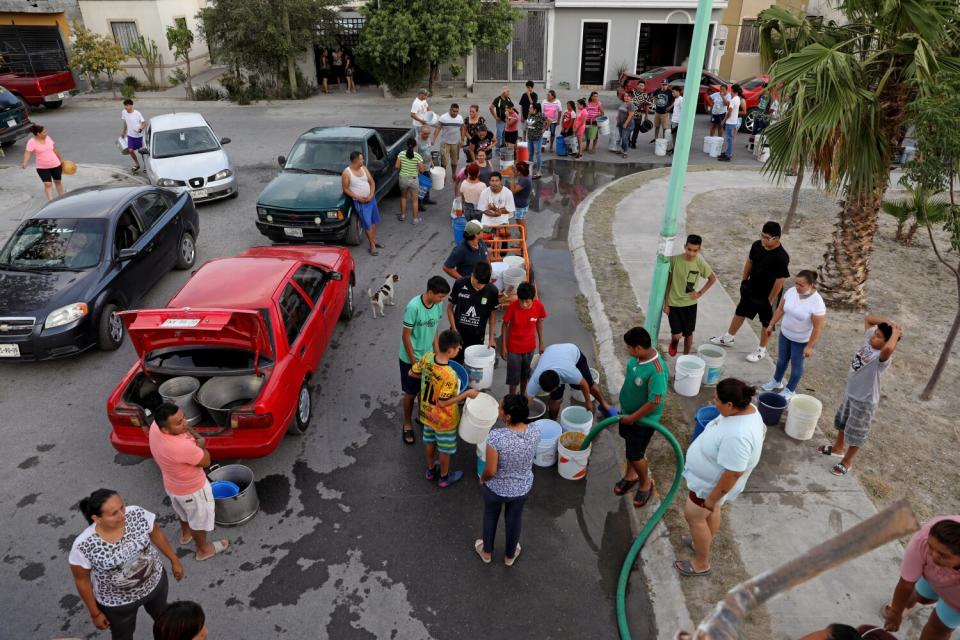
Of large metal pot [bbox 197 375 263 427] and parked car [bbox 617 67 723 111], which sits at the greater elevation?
parked car [bbox 617 67 723 111]

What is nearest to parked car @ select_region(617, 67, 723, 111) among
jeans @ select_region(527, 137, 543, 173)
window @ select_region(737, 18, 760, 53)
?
window @ select_region(737, 18, 760, 53)

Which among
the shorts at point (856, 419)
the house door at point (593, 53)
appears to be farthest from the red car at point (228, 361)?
the house door at point (593, 53)

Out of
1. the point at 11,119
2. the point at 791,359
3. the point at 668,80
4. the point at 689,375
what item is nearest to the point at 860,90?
the point at 791,359

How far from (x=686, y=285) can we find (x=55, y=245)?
8429mm

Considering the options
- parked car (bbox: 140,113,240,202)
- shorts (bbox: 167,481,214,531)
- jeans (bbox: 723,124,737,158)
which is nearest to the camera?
shorts (bbox: 167,481,214,531)

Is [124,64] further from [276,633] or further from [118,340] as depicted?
[276,633]

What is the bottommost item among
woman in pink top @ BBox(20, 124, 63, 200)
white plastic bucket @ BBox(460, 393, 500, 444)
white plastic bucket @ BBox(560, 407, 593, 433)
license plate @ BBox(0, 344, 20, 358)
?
white plastic bucket @ BBox(560, 407, 593, 433)

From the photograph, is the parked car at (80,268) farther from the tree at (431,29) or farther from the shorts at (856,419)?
the tree at (431,29)

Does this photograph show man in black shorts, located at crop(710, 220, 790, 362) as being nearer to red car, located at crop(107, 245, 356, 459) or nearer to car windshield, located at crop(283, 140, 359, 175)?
red car, located at crop(107, 245, 356, 459)

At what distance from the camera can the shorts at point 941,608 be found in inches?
163

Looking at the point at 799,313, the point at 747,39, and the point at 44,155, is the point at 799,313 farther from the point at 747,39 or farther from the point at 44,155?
the point at 747,39

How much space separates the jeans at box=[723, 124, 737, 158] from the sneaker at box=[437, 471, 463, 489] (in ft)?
48.9

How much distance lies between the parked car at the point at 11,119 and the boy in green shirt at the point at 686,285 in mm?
17942

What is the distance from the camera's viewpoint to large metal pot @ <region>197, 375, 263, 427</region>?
241 inches
